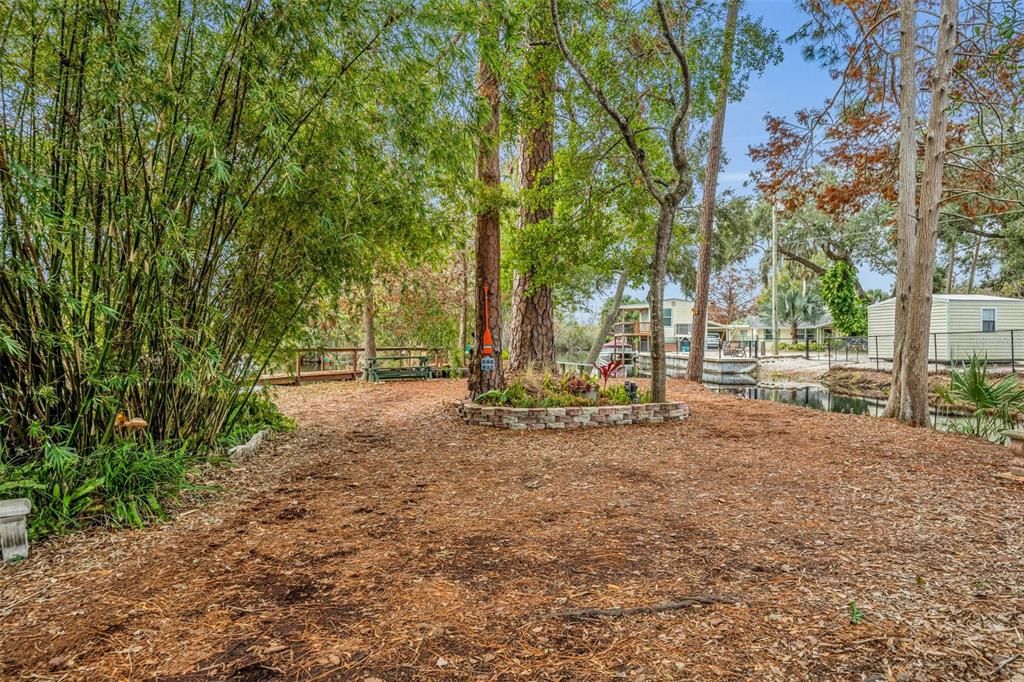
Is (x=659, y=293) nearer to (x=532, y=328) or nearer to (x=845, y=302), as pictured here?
(x=532, y=328)

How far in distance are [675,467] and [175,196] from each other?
3.47m

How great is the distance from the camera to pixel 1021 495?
2.82 meters

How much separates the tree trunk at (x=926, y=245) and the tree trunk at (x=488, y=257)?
4256 millimetres

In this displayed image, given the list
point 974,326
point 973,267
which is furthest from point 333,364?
point 973,267

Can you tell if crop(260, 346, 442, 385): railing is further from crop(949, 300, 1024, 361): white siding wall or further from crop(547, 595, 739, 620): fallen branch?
crop(949, 300, 1024, 361): white siding wall

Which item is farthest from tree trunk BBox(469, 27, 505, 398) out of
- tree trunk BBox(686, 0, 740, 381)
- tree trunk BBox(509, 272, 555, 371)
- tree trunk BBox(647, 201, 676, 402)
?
tree trunk BBox(686, 0, 740, 381)

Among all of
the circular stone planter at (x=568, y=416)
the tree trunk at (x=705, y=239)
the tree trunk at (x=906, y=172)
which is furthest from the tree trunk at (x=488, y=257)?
the tree trunk at (x=705, y=239)

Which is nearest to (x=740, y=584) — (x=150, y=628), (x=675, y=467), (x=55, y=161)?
(x=675, y=467)

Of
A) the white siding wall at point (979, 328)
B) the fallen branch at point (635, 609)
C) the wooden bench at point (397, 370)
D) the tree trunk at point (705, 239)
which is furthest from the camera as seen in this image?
the white siding wall at point (979, 328)

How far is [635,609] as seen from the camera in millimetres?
1658

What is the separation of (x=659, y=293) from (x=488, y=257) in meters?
1.83

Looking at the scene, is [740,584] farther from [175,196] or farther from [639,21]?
[639,21]

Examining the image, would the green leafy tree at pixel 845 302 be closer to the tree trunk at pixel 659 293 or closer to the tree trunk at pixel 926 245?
the tree trunk at pixel 926 245

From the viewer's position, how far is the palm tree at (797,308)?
22.6 meters
